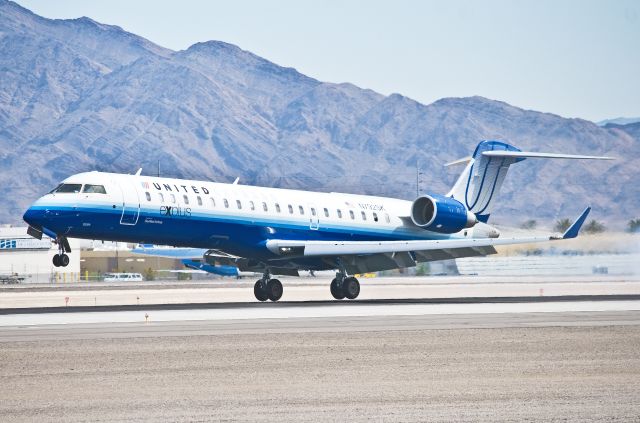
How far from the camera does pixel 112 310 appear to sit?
38094mm

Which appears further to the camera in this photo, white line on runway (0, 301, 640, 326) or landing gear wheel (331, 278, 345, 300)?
landing gear wheel (331, 278, 345, 300)

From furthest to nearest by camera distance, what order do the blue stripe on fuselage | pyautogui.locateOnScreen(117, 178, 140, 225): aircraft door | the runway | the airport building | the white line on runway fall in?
the airport building
pyautogui.locateOnScreen(117, 178, 140, 225): aircraft door
the blue stripe on fuselage
the white line on runway
the runway

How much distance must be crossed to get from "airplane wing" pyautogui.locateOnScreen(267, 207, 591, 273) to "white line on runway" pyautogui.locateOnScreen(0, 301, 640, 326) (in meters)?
3.76

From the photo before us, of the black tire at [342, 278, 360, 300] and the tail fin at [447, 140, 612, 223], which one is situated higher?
the tail fin at [447, 140, 612, 223]

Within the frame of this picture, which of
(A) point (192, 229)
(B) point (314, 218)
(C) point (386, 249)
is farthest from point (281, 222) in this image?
(A) point (192, 229)

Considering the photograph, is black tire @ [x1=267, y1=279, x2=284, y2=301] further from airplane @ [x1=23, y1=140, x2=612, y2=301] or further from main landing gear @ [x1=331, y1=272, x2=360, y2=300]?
main landing gear @ [x1=331, y1=272, x2=360, y2=300]

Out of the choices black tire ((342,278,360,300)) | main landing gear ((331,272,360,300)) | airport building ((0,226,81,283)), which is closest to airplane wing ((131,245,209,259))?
main landing gear ((331,272,360,300))

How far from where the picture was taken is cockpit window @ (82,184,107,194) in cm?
3900

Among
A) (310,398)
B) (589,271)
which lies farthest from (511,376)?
(589,271)

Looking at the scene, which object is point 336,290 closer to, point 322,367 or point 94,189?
point 94,189

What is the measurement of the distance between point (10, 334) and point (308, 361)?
31.8ft

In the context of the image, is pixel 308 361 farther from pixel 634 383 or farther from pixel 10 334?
pixel 10 334

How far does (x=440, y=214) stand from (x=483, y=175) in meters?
4.19

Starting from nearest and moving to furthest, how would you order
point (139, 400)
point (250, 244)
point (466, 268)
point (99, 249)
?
point (139, 400) → point (250, 244) → point (466, 268) → point (99, 249)
